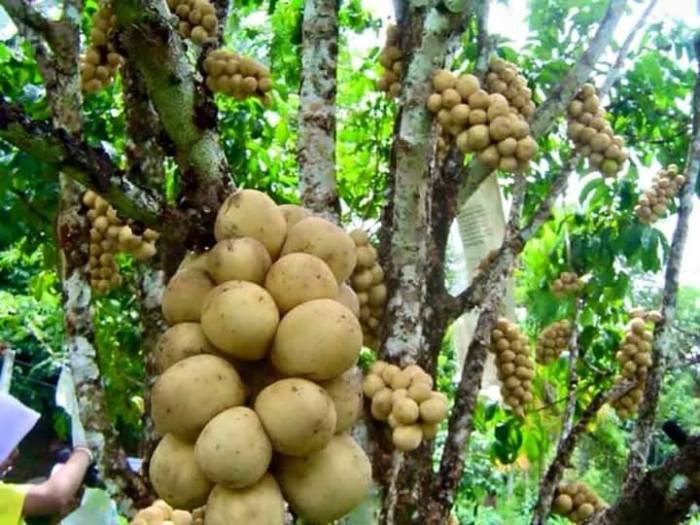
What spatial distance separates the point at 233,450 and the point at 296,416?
0.08 meters

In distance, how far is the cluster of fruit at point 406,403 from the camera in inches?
60.4

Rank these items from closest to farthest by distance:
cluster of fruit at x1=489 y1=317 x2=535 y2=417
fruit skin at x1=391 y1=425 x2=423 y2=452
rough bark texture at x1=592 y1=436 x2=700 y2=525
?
fruit skin at x1=391 y1=425 x2=423 y2=452 < rough bark texture at x1=592 y1=436 x2=700 y2=525 < cluster of fruit at x1=489 y1=317 x2=535 y2=417

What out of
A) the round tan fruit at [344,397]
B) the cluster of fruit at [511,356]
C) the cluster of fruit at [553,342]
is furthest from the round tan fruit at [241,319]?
the cluster of fruit at [553,342]

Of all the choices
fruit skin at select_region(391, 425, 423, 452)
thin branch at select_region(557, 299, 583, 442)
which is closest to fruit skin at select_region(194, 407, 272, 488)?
fruit skin at select_region(391, 425, 423, 452)

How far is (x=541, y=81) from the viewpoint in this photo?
9.99 ft

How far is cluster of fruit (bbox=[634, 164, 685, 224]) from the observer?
3.07 meters

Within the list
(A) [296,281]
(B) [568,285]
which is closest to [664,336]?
(B) [568,285]

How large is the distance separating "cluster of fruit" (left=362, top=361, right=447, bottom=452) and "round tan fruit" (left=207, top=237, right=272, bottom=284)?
46cm

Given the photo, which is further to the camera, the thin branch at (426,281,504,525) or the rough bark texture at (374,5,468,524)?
the thin branch at (426,281,504,525)

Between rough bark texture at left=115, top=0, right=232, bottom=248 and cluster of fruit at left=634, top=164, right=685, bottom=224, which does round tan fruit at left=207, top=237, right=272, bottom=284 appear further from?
Answer: cluster of fruit at left=634, top=164, right=685, bottom=224

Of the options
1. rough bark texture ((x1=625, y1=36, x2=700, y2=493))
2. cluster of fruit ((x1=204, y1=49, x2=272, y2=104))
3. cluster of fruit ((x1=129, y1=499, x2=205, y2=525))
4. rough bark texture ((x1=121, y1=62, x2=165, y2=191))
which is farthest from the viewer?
rough bark texture ((x1=121, y1=62, x2=165, y2=191))

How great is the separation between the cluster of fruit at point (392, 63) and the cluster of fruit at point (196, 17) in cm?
43

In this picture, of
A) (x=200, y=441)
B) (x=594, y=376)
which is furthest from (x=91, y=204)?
(x=594, y=376)

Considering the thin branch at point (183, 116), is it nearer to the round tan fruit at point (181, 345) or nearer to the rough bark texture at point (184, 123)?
the rough bark texture at point (184, 123)
